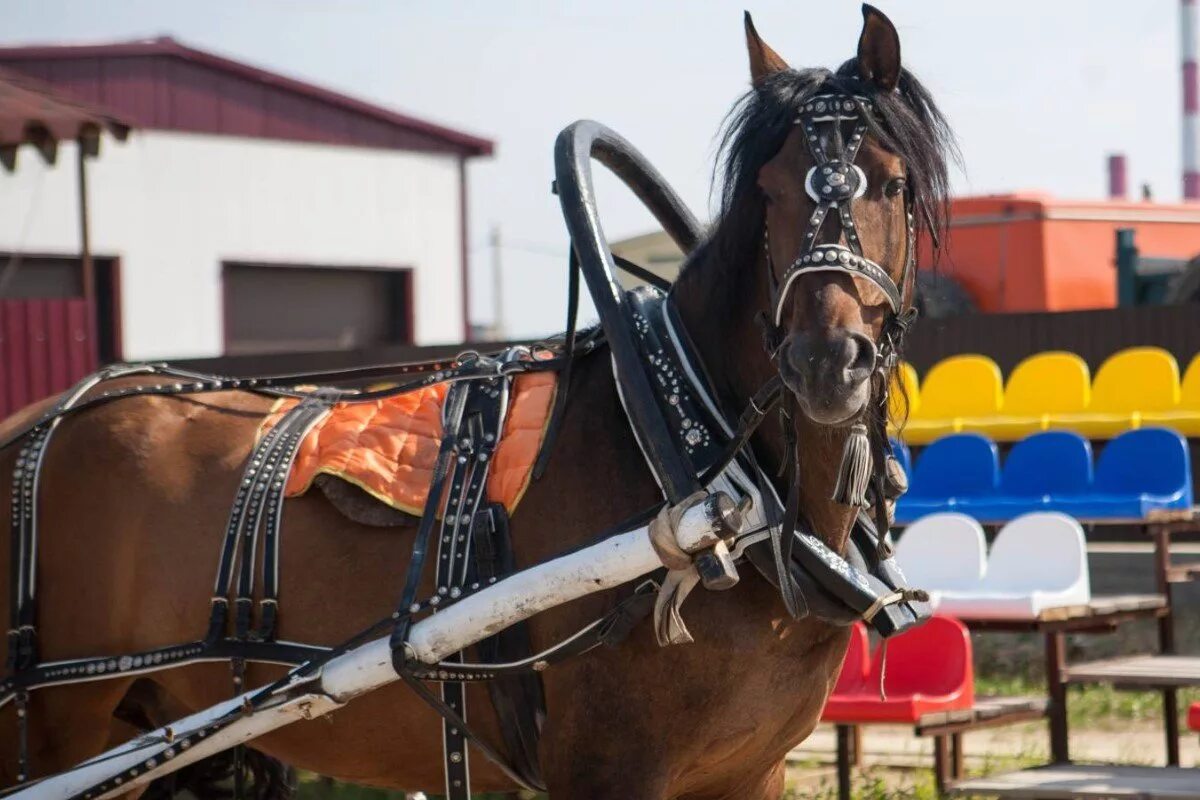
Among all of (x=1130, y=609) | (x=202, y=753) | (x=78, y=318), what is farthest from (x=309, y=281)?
(x=202, y=753)

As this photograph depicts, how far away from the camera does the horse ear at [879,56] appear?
3121 millimetres

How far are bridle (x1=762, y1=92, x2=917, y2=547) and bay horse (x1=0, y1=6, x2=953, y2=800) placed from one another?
0.8 inches

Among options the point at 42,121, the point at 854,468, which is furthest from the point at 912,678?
the point at 42,121

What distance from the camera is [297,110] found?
2108cm

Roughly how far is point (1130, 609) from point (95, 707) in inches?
151

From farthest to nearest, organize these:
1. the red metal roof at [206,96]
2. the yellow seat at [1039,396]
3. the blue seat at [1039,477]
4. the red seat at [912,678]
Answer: the red metal roof at [206,96] → the yellow seat at [1039,396] → the blue seat at [1039,477] → the red seat at [912,678]

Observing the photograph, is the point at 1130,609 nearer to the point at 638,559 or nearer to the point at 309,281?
the point at 638,559

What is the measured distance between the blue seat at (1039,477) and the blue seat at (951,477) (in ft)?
0.34

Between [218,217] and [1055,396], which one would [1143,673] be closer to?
[1055,396]

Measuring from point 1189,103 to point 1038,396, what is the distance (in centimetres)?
1607

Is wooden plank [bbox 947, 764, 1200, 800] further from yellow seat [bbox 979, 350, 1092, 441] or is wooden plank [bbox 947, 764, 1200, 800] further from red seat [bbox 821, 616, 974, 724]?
yellow seat [bbox 979, 350, 1092, 441]

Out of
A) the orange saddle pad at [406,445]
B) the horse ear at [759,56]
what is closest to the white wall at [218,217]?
the orange saddle pad at [406,445]

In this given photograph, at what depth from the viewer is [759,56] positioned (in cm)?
337

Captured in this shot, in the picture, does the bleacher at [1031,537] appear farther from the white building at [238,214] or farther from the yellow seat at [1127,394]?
the white building at [238,214]
